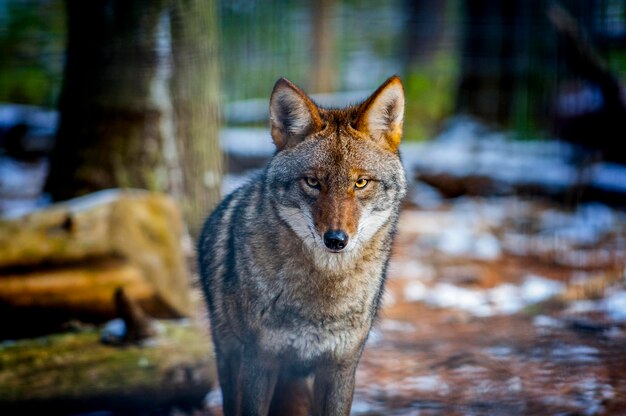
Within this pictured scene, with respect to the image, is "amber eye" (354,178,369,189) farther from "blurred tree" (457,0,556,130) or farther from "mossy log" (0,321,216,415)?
"blurred tree" (457,0,556,130)

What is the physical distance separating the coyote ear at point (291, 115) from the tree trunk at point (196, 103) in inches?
113

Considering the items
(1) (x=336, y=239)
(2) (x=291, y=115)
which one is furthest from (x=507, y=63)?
(1) (x=336, y=239)

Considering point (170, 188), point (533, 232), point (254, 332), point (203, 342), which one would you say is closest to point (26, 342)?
point (203, 342)

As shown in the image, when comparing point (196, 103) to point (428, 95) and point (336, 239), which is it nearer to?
point (336, 239)

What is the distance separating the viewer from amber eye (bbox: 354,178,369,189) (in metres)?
2.90

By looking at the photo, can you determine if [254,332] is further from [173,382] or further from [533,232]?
[533,232]

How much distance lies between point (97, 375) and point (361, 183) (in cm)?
185

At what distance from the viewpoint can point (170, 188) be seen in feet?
19.0

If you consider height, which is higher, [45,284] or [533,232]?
[45,284]

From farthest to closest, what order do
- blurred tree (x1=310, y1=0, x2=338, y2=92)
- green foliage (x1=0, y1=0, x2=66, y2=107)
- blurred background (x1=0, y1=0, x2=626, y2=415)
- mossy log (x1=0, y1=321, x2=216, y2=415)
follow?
blurred tree (x1=310, y1=0, x2=338, y2=92) → green foliage (x1=0, y1=0, x2=66, y2=107) → blurred background (x1=0, y1=0, x2=626, y2=415) → mossy log (x1=0, y1=321, x2=216, y2=415)

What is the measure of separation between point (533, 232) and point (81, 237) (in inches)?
213

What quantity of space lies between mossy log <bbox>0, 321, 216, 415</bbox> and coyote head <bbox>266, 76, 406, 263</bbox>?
4.29ft

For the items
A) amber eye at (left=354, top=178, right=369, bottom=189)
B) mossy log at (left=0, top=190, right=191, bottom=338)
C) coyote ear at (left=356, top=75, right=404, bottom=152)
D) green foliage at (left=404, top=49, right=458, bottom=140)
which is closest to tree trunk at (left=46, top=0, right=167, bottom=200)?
mossy log at (left=0, top=190, right=191, bottom=338)

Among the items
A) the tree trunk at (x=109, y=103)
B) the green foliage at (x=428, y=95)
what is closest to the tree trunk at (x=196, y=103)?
the tree trunk at (x=109, y=103)
